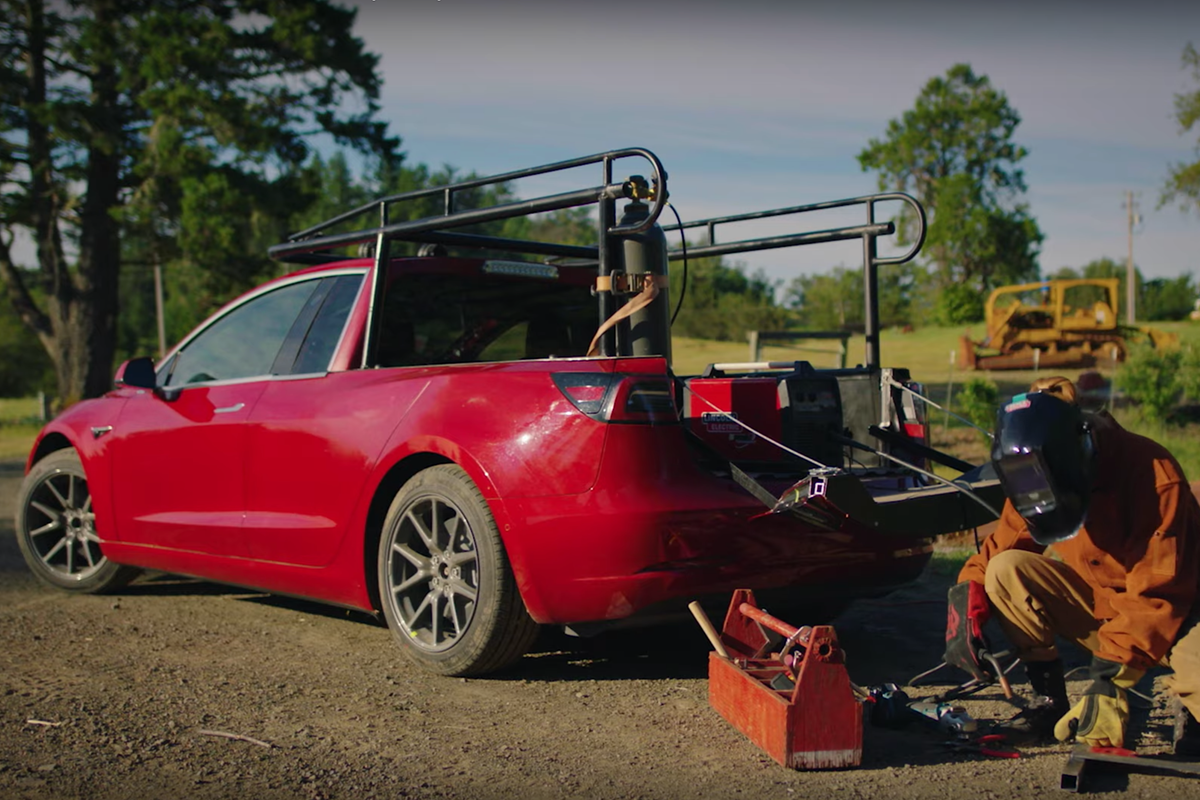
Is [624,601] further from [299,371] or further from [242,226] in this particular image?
[242,226]

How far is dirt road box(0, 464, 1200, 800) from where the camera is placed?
333 cm

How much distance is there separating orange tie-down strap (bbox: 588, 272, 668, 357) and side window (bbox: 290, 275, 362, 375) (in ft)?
4.66

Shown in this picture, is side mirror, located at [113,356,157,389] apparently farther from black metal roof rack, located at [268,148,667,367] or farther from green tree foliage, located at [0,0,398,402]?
green tree foliage, located at [0,0,398,402]

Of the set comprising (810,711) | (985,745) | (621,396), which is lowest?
(985,745)

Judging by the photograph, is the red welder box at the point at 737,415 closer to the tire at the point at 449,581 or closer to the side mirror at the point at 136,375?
the tire at the point at 449,581

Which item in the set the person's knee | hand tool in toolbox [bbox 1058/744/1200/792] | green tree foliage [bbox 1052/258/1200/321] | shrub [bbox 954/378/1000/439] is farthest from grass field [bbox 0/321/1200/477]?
green tree foliage [bbox 1052/258/1200/321]

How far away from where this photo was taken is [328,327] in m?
5.38

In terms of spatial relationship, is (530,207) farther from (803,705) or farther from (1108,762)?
(1108,762)

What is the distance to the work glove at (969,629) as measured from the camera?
3547mm

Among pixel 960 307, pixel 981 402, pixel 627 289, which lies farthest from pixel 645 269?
pixel 960 307

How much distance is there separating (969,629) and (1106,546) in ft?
1.55

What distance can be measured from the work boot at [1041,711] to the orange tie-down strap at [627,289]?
186 cm

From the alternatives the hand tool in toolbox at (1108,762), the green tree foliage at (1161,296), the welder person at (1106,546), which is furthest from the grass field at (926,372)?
the green tree foliage at (1161,296)

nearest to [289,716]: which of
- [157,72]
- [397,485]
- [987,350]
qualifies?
[397,485]
